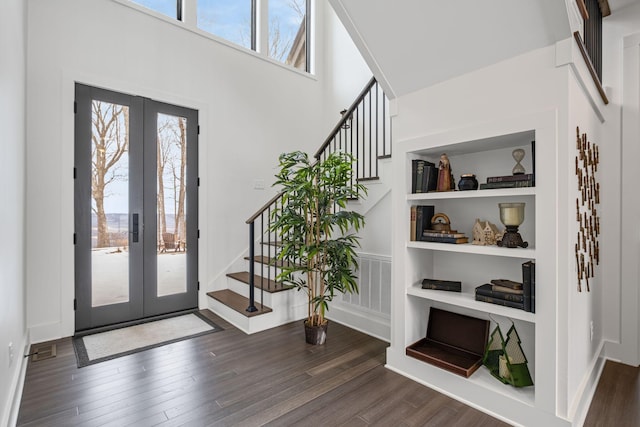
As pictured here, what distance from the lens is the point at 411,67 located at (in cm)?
223

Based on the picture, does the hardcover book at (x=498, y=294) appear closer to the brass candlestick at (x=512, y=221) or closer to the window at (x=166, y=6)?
the brass candlestick at (x=512, y=221)

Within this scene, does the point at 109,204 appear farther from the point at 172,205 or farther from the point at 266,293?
the point at 266,293

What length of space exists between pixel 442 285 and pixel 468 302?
253mm

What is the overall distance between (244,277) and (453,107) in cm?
296

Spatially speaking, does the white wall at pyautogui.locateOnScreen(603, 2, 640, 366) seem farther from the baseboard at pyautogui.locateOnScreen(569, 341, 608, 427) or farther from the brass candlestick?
the brass candlestick

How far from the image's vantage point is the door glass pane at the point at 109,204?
3244 mm

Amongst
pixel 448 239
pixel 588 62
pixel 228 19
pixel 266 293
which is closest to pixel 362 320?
pixel 266 293

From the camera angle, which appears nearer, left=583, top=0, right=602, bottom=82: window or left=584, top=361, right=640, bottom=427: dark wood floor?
left=584, top=361, right=640, bottom=427: dark wood floor

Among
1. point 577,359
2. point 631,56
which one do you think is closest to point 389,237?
point 577,359

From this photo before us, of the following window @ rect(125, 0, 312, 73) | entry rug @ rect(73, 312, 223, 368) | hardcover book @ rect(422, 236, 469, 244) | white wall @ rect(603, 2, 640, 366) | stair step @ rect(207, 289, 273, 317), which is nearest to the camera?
hardcover book @ rect(422, 236, 469, 244)

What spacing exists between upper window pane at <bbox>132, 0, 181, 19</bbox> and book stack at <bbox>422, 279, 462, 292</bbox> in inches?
156

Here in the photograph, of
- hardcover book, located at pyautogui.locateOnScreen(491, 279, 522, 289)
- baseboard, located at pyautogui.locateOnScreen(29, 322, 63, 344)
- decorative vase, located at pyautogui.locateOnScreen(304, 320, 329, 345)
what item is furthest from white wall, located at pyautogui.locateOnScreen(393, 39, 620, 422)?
baseboard, located at pyautogui.locateOnScreen(29, 322, 63, 344)

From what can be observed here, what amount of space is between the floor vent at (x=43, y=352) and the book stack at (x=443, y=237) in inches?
123

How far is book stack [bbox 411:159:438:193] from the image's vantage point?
232cm
